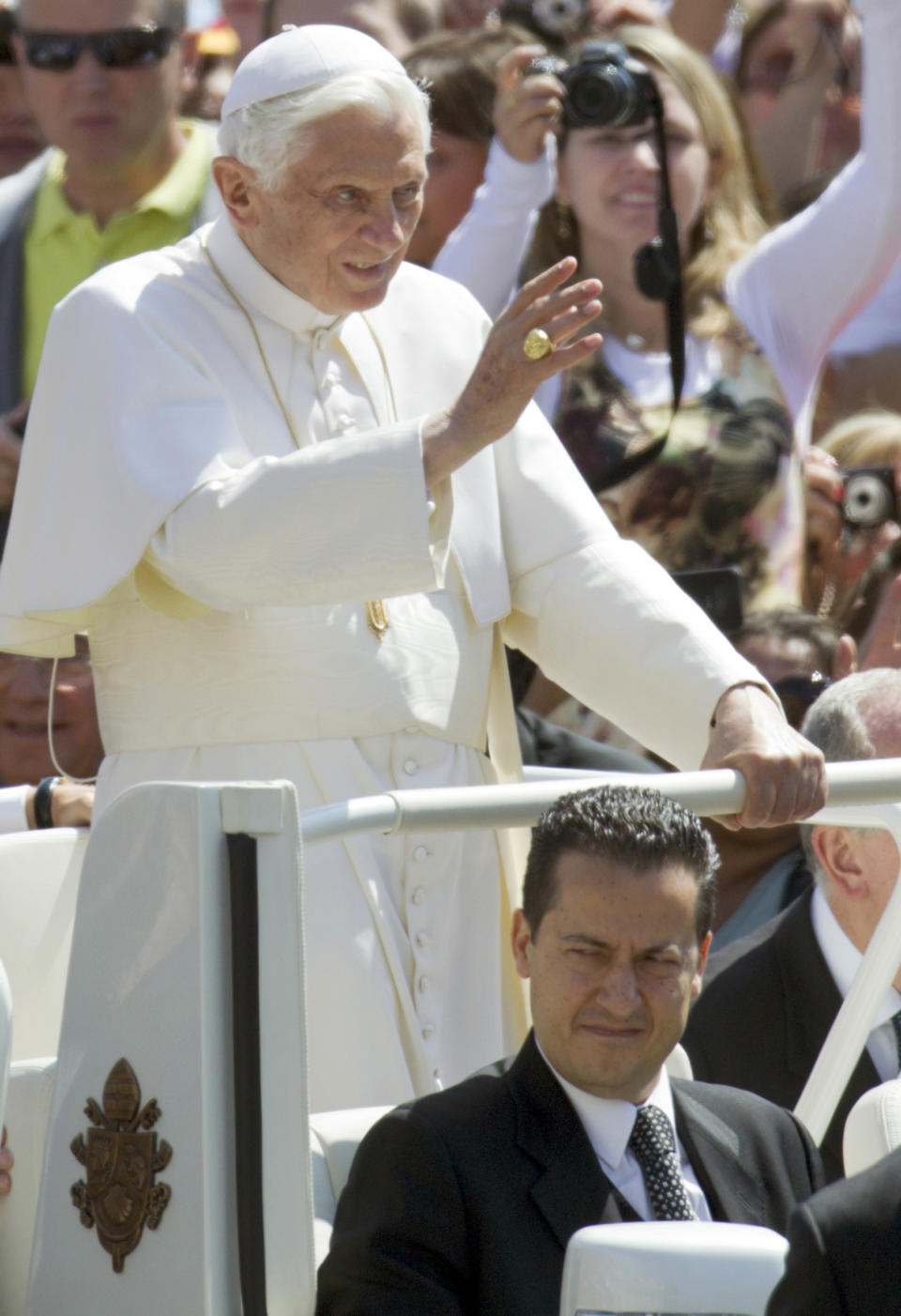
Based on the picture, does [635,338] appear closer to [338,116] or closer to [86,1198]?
[338,116]

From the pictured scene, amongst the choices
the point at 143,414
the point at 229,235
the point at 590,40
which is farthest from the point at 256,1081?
the point at 590,40

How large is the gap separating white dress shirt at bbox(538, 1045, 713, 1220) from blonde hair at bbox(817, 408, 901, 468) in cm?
318

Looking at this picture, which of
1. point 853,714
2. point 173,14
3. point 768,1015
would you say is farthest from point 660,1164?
point 173,14

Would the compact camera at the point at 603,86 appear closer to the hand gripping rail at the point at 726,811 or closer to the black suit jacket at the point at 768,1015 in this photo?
the black suit jacket at the point at 768,1015

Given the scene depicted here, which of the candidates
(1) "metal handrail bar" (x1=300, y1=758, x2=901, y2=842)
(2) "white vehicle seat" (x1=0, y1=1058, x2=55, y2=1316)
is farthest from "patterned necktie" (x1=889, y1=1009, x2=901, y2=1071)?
(2) "white vehicle seat" (x1=0, y1=1058, x2=55, y2=1316)

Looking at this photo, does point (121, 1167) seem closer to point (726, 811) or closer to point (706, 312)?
point (726, 811)

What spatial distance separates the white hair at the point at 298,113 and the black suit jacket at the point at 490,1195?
49.4 inches

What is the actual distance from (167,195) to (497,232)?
725 mm

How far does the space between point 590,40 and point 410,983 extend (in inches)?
108

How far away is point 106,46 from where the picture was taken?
5043 mm

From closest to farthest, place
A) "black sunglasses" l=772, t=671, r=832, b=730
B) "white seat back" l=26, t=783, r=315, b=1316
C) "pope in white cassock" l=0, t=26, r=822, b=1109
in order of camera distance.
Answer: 1. "white seat back" l=26, t=783, r=315, b=1316
2. "pope in white cassock" l=0, t=26, r=822, b=1109
3. "black sunglasses" l=772, t=671, r=832, b=730

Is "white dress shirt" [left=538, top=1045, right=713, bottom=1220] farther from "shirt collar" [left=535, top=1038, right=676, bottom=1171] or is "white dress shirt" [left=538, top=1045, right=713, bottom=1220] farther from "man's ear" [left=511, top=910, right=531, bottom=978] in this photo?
"man's ear" [left=511, top=910, right=531, bottom=978]

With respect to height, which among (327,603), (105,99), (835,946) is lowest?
(835,946)

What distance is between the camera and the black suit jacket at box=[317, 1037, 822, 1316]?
2.26m
